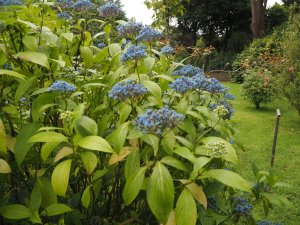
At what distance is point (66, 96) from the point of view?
1587 millimetres

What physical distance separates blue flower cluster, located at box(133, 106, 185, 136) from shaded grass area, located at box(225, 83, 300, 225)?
7.19 feet

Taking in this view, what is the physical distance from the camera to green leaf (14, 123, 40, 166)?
140 centimetres

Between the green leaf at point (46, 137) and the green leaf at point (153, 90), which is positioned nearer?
the green leaf at point (46, 137)

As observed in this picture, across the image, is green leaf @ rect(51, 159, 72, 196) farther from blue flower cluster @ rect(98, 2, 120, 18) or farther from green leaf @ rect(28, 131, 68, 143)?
blue flower cluster @ rect(98, 2, 120, 18)

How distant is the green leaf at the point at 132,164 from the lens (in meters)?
1.40

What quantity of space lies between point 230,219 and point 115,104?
0.88 meters

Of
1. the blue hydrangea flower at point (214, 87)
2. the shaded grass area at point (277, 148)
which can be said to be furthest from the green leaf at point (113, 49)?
the shaded grass area at point (277, 148)

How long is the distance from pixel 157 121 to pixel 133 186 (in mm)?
254

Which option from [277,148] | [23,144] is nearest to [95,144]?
[23,144]

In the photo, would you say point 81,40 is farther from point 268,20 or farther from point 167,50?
point 268,20

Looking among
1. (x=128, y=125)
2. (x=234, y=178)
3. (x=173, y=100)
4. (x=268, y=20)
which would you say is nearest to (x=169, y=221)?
(x=234, y=178)

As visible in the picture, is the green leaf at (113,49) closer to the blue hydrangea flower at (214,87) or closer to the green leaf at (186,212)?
the blue hydrangea flower at (214,87)

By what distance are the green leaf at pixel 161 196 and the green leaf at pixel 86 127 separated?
306mm

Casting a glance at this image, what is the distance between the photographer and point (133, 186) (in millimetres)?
1306
